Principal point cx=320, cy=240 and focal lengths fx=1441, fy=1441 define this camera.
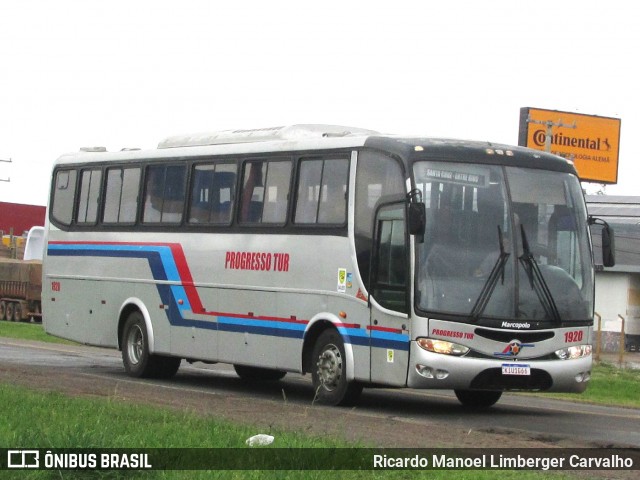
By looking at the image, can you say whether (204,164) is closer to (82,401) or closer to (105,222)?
(105,222)

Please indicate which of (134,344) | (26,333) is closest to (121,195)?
(134,344)

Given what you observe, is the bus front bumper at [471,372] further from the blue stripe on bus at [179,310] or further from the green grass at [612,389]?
the green grass at [612,389]

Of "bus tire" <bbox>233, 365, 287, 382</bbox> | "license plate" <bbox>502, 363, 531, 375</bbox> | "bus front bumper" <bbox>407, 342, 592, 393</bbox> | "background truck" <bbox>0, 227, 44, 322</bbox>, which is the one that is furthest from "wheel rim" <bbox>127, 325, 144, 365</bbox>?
"background truck" <bbox>0, 227, 44, 322</bbox>

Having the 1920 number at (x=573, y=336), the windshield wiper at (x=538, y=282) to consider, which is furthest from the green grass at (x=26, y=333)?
the windshield wiper at (x=538, y=282)

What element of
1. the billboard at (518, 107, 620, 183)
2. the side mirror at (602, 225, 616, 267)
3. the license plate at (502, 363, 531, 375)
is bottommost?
the license plate at (502, 363, 531, 375)

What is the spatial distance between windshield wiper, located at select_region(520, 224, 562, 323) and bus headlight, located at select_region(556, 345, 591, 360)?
396 millimetres

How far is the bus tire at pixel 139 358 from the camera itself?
21.6 meters

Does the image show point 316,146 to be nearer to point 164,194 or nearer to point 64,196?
point 164,194

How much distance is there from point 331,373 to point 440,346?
1.85 meters

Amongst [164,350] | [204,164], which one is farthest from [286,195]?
[164,350]

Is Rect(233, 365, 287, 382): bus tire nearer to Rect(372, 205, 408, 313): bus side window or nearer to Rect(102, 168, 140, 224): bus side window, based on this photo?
Rect(102, 168, 140, 224): bus side window

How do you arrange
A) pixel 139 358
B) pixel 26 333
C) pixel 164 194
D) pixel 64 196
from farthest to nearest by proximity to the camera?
1. pixel 26 333
2. pixel 64 196
3. pixel 139 358
4. pixel 164 194

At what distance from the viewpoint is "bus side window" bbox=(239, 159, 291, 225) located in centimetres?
1880

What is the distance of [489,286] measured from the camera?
1634 centimetres
